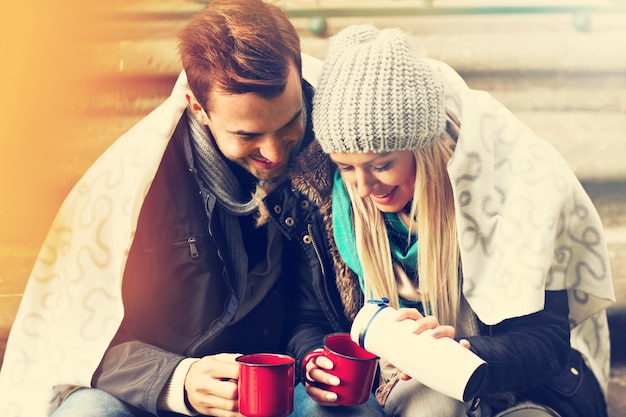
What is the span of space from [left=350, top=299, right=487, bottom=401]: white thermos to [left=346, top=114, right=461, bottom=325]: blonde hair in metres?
0.20

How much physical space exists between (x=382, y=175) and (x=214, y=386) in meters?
0.44

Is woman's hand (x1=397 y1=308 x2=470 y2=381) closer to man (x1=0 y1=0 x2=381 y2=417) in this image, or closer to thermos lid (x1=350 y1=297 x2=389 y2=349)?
thermos lid (x1=350 y1=297 x2=389 y2=349)

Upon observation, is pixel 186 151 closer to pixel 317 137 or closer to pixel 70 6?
pixel 317 137

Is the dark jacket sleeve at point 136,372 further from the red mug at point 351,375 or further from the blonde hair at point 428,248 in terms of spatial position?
the blonde hair at point 428,248

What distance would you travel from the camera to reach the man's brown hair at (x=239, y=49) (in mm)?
1375

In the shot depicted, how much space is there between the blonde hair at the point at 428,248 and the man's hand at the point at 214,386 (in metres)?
0.30

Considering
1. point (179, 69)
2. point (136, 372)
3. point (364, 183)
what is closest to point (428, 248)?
point (364, 183)

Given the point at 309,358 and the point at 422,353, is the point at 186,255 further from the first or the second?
the point at 422,353

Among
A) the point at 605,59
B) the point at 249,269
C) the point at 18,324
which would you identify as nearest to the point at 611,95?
the point at 605,59

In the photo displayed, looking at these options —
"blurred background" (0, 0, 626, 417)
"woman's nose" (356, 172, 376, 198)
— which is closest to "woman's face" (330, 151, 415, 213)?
"woman's nose" (356, 172, 376, 198)

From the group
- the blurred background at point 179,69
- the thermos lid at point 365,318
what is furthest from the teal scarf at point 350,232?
the blurred background at point 179,69

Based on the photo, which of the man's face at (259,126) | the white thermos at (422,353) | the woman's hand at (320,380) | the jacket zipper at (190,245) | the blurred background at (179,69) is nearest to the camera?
the white thermos at (422,353)

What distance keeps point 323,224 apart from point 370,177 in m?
0.16

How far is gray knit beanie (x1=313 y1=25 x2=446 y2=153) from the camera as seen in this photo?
1315 millimetres
